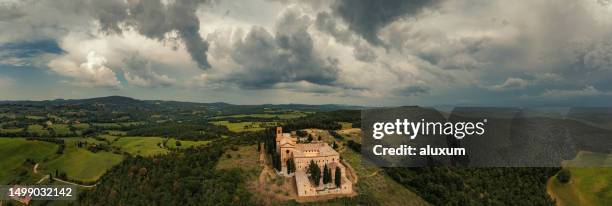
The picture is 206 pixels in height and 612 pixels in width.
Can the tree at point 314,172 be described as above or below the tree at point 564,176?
above

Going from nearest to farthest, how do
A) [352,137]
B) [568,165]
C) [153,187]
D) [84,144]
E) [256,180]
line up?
[256,180] → [153,187] → [568,165] → [352,137] → [84,144]

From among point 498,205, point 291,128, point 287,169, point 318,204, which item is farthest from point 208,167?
point 498,205

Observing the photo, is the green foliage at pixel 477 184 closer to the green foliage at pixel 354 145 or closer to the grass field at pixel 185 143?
the green foliage at pixel 354 145

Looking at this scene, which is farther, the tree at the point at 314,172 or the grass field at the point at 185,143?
the grass field at the point at 185,143

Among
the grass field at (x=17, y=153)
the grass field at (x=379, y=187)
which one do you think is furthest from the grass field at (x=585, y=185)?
the grass field at (x=17, y=153)

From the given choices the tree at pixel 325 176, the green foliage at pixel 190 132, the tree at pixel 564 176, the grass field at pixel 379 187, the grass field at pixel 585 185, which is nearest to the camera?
Result: the tree at pixel 325 176

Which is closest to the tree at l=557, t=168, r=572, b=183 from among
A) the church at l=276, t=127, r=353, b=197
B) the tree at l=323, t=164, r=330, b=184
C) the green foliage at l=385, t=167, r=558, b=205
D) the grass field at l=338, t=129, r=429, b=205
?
the green foliage at l=385, t=167, r=558, b=205

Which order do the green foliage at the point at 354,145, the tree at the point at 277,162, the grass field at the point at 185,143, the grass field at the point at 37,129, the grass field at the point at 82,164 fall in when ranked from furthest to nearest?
the grass field at the point at 37,129, the grass field at the point at 185,143, the grass field at the point at 82,164, the green foliage at the point at 354,145, the tree at the point at 277,162

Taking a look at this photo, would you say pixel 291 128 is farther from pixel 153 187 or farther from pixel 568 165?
pixel 568 165
